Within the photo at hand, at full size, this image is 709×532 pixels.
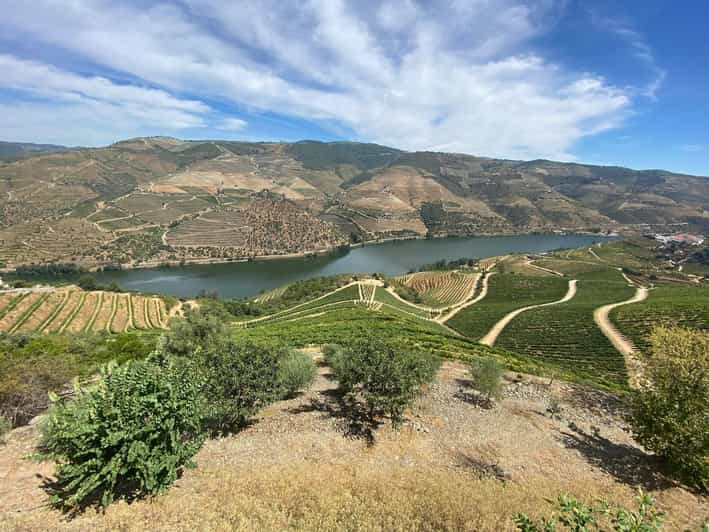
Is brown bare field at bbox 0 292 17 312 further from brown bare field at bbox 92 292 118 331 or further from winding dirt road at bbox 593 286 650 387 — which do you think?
winding dirt road at bbox 593 286 650 387

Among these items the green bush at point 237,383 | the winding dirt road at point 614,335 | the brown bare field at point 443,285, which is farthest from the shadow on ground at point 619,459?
the brown bare field at point 443,285

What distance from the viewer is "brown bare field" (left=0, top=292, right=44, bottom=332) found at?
61062mm

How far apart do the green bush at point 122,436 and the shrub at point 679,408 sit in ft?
58.4

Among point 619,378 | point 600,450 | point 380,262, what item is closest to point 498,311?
point 619,378

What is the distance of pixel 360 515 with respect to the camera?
30.3 feet

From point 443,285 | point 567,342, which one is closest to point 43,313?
point 567,342

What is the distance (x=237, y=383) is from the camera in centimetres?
1422

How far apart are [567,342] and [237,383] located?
54.9m

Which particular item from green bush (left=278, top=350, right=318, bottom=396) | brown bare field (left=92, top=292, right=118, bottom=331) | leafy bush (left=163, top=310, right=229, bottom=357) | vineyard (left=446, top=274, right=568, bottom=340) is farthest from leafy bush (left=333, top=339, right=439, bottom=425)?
brown bare field (left=92, top=292, right=118, bottom=331)

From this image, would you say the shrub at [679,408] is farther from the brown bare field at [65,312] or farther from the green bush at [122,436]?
the brown bare field at [65,312]

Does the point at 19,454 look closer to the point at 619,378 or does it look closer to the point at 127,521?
the point at 127,521

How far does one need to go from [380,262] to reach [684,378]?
167933 mm

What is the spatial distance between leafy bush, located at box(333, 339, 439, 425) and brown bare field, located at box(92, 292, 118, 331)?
7034cm

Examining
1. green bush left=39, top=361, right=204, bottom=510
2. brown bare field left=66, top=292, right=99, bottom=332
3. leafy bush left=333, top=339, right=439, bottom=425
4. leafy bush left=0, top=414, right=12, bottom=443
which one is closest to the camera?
green bush left=39, top=361, right=204, bottom=510
